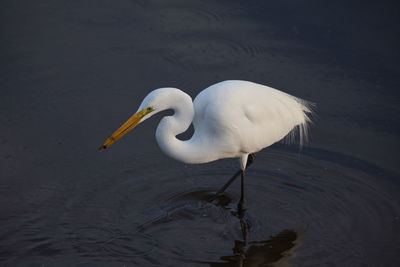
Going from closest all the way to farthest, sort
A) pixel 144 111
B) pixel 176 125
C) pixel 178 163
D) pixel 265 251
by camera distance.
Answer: pixel 144 111 → pixel 176 125 → pixel 265 251 → pixel 178 163

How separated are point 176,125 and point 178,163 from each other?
108 centimetres

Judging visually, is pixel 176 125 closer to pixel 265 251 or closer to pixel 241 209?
pixel 241 209

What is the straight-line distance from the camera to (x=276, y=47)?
6508mm

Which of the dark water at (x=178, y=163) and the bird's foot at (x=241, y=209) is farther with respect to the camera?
the bird's foot at (x=241, y=209)

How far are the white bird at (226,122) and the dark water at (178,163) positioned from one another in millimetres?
512

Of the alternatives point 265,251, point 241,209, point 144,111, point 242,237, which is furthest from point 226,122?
point 265,251

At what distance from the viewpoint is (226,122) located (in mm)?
4266

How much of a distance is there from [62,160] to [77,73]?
57.6 inches

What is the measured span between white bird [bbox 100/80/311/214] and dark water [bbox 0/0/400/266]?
1.68 ft

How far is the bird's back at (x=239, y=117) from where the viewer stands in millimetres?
4285

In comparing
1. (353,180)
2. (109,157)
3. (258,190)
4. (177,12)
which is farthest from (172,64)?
(353,180)

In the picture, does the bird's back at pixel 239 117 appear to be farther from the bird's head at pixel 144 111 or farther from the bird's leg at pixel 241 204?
the bird's head at pixel 144 111

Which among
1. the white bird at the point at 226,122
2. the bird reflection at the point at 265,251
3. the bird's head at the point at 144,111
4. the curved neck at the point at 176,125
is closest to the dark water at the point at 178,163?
the bird reflection at the point at 265,251

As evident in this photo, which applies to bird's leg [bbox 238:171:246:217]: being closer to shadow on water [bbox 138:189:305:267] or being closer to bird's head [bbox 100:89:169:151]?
shadow on water [bbox 138:189:305:267]
